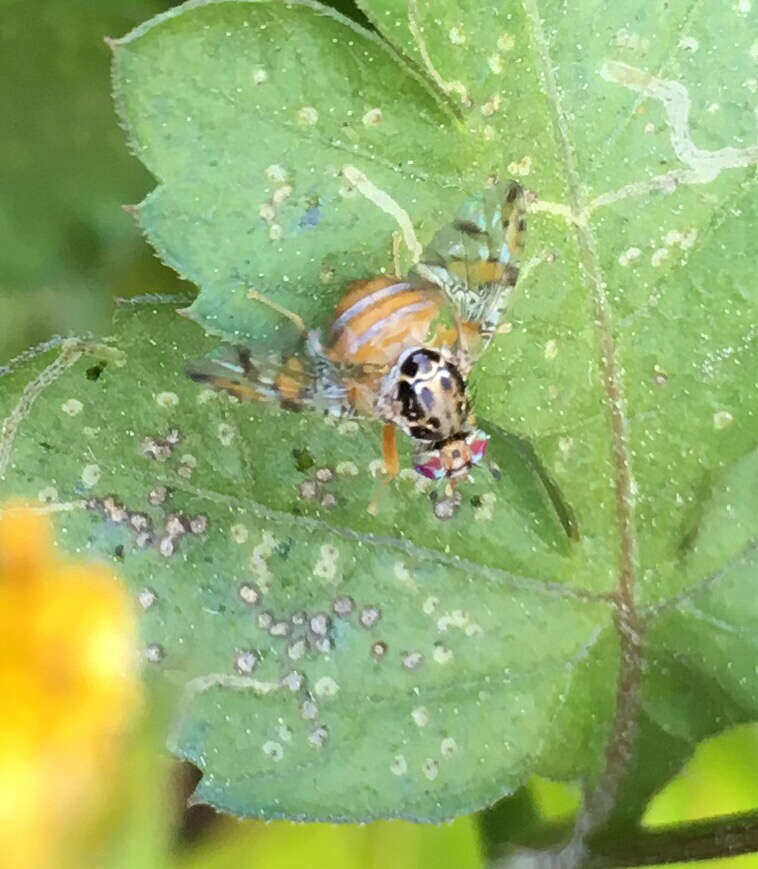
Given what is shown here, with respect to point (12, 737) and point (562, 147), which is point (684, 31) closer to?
point (562, 147)

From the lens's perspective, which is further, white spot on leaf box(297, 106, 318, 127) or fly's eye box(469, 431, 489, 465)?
fly's eye box(469, 431, 489, 465)

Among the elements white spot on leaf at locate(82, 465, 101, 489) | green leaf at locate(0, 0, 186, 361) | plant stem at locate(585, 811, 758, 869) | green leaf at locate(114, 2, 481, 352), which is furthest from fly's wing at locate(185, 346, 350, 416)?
plant stem at locate(585, 811, 758, 869)

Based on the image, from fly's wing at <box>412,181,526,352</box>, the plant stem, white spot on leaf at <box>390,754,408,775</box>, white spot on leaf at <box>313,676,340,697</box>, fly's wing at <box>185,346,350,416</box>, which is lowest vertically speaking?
the plant stem

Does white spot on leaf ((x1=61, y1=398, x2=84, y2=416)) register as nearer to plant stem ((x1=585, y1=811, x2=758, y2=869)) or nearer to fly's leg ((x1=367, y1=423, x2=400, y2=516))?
fly's leg ((x1=367, y1=423, x2=400, y2=516))

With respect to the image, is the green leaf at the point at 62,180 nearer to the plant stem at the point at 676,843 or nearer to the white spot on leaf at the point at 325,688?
the white spot on leaf at the point at 325,688

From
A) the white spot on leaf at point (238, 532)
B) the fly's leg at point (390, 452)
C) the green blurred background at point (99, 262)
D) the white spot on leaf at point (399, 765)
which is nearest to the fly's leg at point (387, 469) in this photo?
the fly's leg at point (390, 452)

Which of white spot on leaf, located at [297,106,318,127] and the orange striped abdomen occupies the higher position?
white spot on leaf, located at [297,106,318,127]

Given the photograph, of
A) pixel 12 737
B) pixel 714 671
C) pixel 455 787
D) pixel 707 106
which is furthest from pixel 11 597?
pixel 707 106

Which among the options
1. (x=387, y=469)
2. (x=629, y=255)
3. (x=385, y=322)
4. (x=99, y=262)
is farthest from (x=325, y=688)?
(x=99, y=262)
